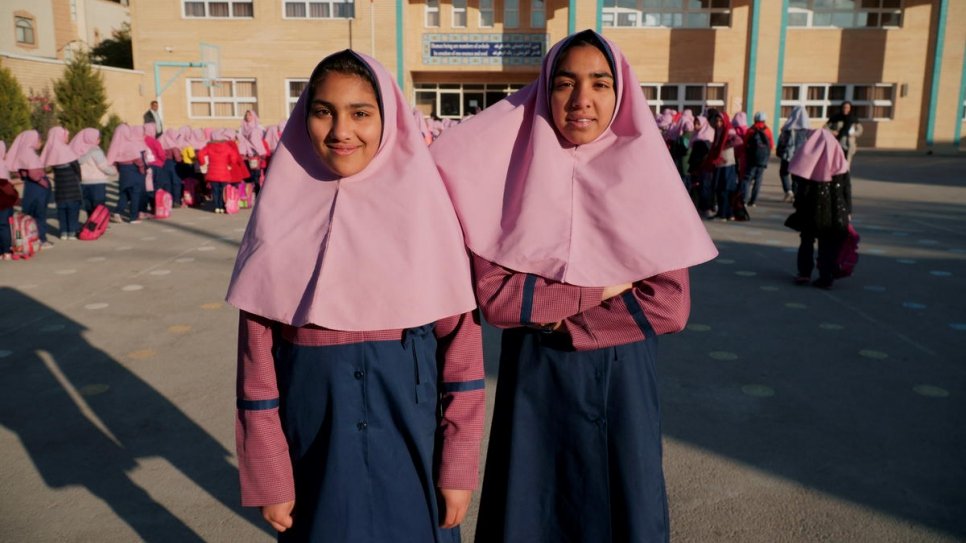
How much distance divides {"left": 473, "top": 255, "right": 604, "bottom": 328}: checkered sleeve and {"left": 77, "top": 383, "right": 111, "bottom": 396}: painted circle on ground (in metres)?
3.34

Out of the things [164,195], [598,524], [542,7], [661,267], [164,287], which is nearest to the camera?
[661,267]

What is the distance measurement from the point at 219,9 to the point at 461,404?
28254 mm

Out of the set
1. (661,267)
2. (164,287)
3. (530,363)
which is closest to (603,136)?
(661,267)

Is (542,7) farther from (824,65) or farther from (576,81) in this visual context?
(576,81)

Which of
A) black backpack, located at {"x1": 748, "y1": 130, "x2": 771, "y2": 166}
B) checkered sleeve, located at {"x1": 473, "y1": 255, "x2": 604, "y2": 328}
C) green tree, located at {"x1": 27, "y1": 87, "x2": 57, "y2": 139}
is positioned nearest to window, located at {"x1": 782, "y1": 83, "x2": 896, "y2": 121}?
black backpack, located at {"x1": 748, "y1": 130, "x2": 771, "y2": 166}

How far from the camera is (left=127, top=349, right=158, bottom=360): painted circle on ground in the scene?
16.0 feet

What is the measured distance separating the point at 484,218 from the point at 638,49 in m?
27.5

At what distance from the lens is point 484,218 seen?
1.86 meters

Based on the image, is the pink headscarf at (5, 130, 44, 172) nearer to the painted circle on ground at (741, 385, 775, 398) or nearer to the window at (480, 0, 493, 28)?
the painted circle on ground at (741, 385, 775, 398)

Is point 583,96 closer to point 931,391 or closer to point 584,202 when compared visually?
point 584,202

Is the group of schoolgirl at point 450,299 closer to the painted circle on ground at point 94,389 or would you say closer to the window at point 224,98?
the painted circle on ground at point 94,389

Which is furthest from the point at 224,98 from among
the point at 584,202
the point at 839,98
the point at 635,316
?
the point at 635,316

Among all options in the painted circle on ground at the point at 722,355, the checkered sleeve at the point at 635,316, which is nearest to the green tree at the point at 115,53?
the painted circle on ground at the point at 722,355

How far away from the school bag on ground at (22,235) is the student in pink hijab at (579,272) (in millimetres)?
8149
